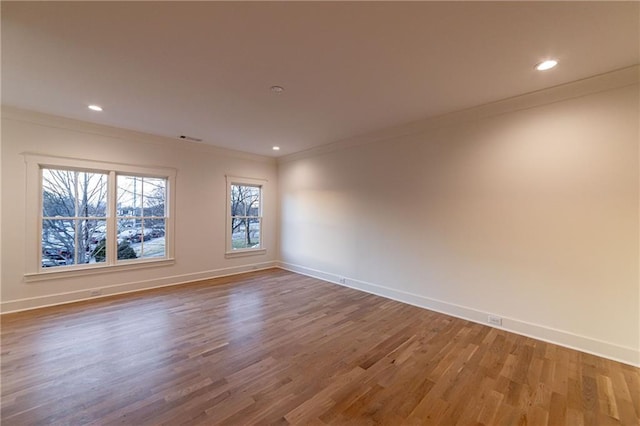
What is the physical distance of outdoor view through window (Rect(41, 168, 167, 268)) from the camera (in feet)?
12.9

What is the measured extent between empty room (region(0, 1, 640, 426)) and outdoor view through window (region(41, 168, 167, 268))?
0.11 feet

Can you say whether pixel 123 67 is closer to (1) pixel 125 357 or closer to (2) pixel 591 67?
(1) pixel 125 357

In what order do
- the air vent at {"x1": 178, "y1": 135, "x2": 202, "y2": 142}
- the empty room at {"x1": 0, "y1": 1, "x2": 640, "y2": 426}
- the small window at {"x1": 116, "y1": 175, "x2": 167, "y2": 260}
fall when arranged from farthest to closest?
1. the air vent at {"x1": 178, "y1": 135, "x2": 202, "y2": 142}
2. the small window at {"x1": 116, "y1": 175, "x2": 167, "y2": 260}
3. the empty room at {"x1": 0, "y1": 1, "x2": 640, "y2": 426}

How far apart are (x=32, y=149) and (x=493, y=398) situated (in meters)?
6.11

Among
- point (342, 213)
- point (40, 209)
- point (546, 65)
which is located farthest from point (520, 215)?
point (40, 209)

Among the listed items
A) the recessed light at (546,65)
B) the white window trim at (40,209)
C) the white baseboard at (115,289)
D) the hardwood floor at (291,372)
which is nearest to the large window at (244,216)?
the white baseboard at (115,289)

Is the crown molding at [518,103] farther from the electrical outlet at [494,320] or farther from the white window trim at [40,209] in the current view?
the white window trim at [40,209]

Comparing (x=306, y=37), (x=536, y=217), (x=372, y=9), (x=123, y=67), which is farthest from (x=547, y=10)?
(x=123, y=67)

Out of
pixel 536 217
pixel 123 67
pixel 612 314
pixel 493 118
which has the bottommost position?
pixel 612 314

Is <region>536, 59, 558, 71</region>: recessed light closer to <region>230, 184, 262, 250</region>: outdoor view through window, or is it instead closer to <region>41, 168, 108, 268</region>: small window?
<region>230, 184, 262, 250</region>: outdoor view through window

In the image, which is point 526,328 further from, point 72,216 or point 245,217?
point 72,216

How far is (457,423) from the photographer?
177 centimetres

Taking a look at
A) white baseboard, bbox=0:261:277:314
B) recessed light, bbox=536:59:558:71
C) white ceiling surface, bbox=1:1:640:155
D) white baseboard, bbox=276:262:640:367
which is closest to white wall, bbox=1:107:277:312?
white baseboard, bbox=0:261:277:314

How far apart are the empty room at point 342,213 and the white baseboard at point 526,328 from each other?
24 mm
